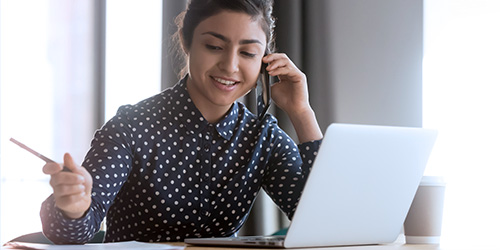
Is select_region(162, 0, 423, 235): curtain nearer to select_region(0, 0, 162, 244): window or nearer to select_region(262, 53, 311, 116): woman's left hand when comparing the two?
select_region(0, 0, 162, 244): window

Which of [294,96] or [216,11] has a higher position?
[216,11]

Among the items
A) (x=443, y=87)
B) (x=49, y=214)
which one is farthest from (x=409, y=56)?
(x=49, y=214)

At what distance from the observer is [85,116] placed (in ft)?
9.55

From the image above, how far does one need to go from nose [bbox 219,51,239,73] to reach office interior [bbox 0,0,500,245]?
123 cm

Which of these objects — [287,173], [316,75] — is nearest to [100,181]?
[287,173]

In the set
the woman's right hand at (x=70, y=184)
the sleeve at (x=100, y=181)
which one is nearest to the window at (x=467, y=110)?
the sleeve at (x=100, y=181)

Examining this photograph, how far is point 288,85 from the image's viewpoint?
171 centimetres

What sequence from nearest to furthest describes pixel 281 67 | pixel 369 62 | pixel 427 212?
pixel 427 212 → pixel 281 67 → pixel 369 62

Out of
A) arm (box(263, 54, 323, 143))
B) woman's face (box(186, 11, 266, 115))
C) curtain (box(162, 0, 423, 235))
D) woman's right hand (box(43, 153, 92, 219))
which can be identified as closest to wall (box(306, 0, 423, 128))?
curtain (box(162, 0, 423, 235))

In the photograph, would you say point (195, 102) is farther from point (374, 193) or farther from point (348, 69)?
point (348, 69)

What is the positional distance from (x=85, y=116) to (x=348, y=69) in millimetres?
1235

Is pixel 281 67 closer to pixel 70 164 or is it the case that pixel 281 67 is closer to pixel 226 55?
pixel 226 55

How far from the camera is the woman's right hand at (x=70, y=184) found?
0.95 metres

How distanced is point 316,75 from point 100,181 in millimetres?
1769
